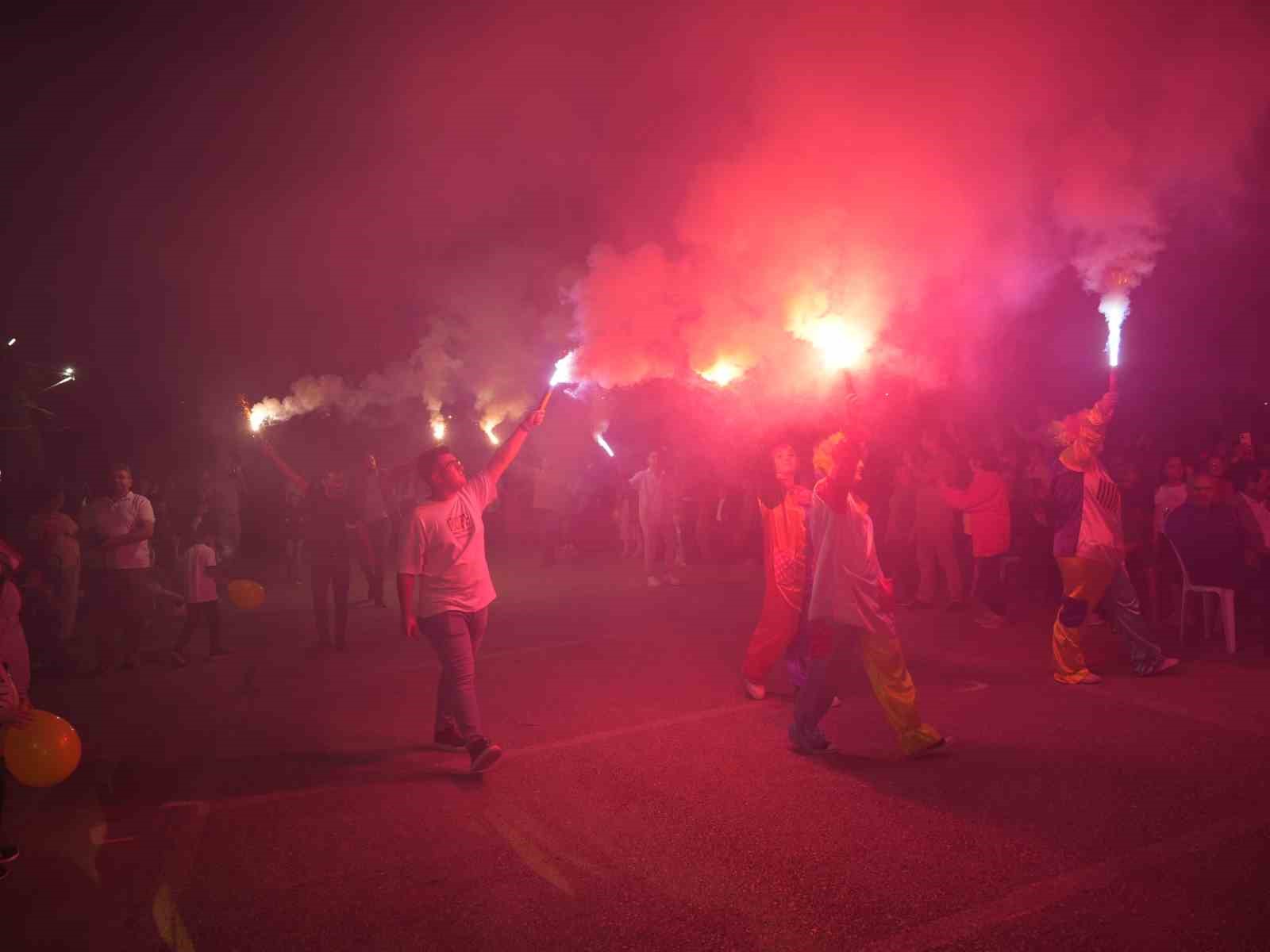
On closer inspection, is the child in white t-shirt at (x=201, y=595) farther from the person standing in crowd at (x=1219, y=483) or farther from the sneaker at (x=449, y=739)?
the person standing in crowd at (x=1219, y=483)

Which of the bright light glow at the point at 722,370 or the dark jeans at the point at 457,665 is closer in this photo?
the dark jeans at the point at 457,665

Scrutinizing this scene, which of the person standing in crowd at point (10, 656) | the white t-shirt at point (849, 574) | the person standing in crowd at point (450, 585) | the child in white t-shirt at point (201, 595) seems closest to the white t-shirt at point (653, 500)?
the child in white t-shirt at point (201, 595)

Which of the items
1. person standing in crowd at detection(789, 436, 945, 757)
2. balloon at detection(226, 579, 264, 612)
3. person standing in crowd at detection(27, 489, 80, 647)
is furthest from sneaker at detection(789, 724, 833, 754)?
balloon at detection(226, 579, 264, 612)

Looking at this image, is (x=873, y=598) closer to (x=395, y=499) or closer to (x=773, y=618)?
(x=773, y=618)

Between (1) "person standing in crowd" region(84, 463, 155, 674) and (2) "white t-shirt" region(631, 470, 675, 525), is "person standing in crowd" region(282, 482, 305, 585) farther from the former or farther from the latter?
(1) "person standing in crowd" region(84, 463, 155, 674)

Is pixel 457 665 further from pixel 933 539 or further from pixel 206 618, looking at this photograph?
pixel 933 539

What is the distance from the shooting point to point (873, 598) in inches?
200

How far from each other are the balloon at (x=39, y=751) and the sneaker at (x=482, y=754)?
6.87ft

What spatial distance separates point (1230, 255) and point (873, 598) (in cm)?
1125

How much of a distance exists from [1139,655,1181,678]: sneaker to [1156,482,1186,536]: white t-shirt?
2.42 metres

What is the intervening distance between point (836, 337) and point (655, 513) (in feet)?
20.4

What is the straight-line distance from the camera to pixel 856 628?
198 inches

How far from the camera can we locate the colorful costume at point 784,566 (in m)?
6.35

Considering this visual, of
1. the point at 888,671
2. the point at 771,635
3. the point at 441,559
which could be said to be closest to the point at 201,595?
the point at 441,559
